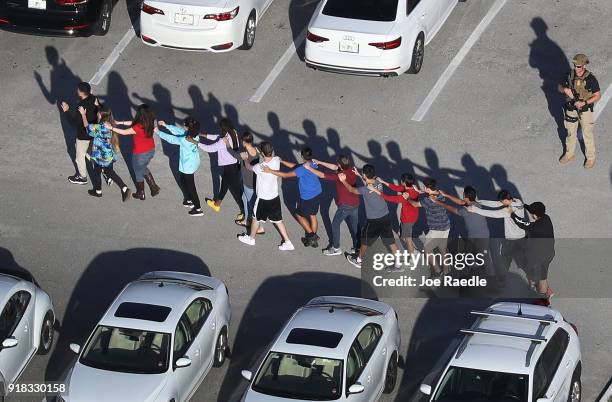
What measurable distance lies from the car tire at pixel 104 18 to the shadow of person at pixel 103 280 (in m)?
5.51

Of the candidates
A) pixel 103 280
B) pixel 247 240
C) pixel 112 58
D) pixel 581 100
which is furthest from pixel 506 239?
pixel 112 58

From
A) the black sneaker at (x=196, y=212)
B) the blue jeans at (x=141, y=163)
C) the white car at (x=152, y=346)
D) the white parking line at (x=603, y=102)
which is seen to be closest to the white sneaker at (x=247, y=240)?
the black sneaker at (x=196, y=212)

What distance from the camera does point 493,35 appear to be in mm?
22156

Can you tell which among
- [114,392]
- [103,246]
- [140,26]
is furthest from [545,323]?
[140,26]

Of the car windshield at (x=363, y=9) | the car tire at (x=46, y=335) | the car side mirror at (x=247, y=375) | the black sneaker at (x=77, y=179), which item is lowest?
the car tire at (x=46, y=335)

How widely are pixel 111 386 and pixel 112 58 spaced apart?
8.55 m

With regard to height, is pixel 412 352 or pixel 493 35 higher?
pixel 493 35

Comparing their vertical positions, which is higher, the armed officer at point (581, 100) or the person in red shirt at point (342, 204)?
the armed officer at point (581, 100)

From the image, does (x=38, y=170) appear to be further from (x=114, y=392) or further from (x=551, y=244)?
(x=551, y=244)

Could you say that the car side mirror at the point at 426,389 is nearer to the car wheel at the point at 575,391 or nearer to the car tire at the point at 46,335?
the car wheel at the point at 575,391

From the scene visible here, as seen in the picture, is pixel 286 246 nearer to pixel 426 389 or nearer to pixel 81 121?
pixel 81 121

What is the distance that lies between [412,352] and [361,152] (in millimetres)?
4303

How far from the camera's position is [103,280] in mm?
18031

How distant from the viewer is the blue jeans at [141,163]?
742 inches
